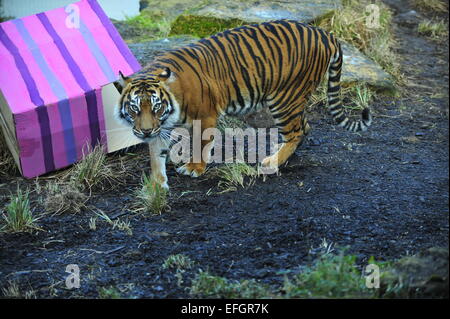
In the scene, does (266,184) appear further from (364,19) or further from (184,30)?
(364,19)

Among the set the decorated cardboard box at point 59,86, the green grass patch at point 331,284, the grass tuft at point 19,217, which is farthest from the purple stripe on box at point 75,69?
the green grass patch at point 331,284

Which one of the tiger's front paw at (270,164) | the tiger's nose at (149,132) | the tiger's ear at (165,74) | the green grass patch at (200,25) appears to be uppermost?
the tiger's ear at (165,74)

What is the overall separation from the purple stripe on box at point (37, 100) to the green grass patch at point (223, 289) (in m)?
2.06

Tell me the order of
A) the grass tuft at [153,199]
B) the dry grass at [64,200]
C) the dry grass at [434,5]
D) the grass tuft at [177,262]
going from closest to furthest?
the grass tuft at [177,262] → the grass tuft at [153,199] → the dry grass at [64,200] → the dry grass at [434,5]

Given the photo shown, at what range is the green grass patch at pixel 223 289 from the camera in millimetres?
3062

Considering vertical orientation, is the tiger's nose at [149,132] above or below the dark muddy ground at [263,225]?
above

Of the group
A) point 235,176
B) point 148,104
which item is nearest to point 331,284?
point 235,176

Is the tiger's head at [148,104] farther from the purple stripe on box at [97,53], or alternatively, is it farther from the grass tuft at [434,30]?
the grass tuft at [434,30]

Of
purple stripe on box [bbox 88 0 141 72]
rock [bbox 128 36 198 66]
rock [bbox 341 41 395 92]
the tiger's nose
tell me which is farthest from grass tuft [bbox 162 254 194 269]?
rock [bbox 341 41 395 92]

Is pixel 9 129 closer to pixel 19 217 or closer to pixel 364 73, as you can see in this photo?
pixel 19 217

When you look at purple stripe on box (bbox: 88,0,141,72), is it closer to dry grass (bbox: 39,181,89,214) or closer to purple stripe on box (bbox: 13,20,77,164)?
purple stripe on box (bbox: 13,20,77,164)

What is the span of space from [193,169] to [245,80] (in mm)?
777

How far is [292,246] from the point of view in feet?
12.1
